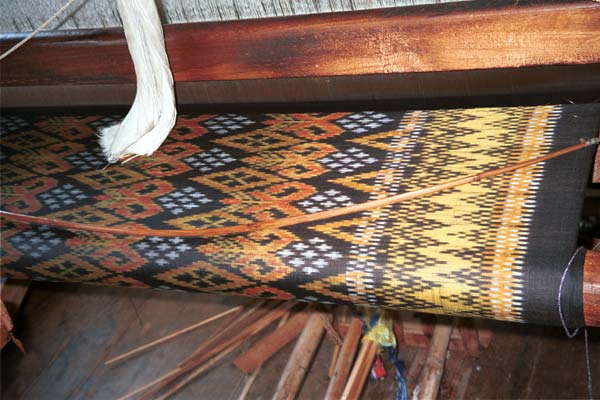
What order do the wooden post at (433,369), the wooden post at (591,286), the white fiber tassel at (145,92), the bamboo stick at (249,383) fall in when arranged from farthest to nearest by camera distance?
the bamboo stick at (249,383) → the wooden post at (433,369) → the white fiber tassel at (145,92) → the wooden post at (591,286)

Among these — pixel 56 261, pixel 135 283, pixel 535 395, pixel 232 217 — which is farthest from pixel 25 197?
pixel 535 395

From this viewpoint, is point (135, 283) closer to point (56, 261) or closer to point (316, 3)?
point (56, 261)

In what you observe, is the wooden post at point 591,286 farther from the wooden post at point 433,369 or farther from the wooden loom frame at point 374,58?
the wooden post at point 433,369

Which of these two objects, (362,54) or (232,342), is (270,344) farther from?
(362,54)

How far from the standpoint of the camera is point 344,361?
1.82 m

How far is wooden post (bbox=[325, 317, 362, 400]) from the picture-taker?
1.73 metres

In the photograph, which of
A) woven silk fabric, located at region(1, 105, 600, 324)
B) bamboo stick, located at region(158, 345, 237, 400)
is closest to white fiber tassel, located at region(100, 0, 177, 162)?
woven silk fabric, located at region(1, 105, 600, 324)

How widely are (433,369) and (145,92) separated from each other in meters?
0.95

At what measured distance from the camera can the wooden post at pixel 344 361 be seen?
1726 mm

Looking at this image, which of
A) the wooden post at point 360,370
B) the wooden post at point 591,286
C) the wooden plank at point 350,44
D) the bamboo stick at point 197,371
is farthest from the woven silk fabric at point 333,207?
the bamboo stick at point 197,371

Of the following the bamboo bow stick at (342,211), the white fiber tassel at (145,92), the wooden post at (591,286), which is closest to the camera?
the wooden post at (591,286)

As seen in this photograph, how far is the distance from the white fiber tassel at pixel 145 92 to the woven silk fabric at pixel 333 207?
3cm

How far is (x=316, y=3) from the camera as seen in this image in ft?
3.83

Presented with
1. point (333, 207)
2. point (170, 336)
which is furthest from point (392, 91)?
point (170, 336)
